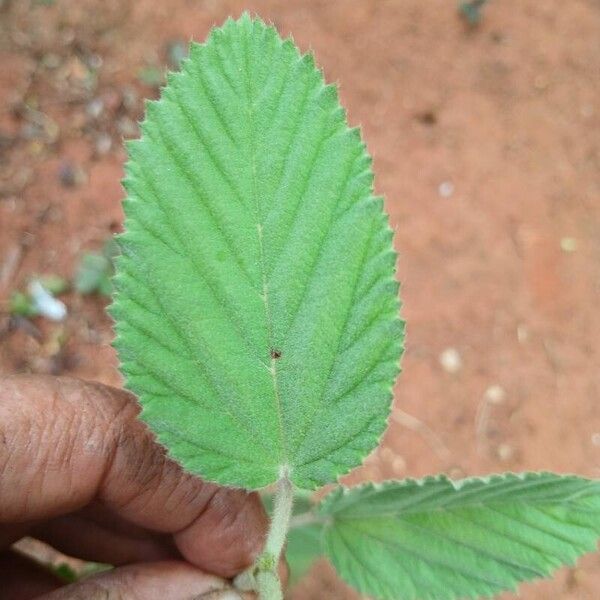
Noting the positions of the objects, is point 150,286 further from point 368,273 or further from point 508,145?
point 508,145

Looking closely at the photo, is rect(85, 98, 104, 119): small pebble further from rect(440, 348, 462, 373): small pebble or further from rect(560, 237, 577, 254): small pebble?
rect(560, 237, 577, 254): small pebble

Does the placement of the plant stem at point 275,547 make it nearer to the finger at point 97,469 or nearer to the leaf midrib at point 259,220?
the leaf midrib at point 259,220

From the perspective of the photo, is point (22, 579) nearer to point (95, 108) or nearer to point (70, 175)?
point (70, 175)

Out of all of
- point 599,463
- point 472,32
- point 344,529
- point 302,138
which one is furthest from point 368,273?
point 472,32

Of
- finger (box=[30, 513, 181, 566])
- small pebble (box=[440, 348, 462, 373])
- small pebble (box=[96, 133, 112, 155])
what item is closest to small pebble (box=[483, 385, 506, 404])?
small pebble (box=[440, 348, 462, 373])

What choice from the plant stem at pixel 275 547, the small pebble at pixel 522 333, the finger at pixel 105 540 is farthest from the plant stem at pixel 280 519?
the small pebble at pixel 522 333

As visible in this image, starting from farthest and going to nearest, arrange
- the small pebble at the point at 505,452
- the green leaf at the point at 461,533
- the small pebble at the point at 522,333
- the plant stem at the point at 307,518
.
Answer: the small pebble at the point at 522,333
the small pebble at the point at 505,452
the plant stem at the point at 307,518
the green leaf at the point at 461,533

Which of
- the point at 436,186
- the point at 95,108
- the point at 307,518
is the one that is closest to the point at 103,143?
the point at 95,108
